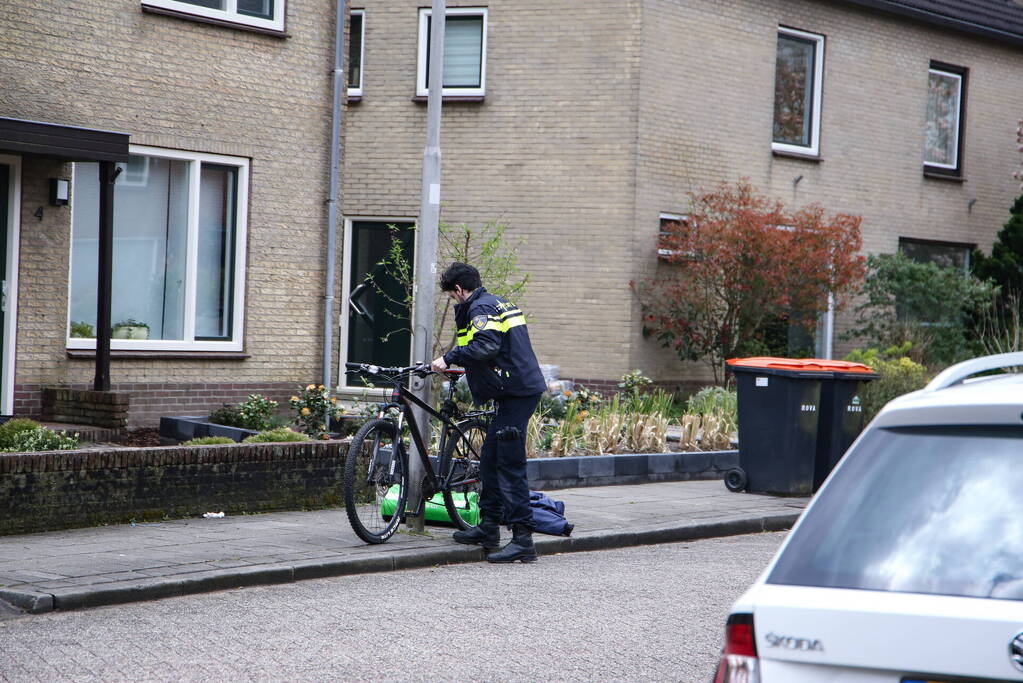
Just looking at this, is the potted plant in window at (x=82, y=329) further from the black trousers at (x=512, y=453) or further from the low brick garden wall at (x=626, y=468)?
the black trousers at (x=512, y=453)

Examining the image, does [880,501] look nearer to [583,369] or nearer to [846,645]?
[846,645]

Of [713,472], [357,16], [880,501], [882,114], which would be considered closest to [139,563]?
[880,501]

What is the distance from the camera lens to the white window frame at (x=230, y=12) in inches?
482

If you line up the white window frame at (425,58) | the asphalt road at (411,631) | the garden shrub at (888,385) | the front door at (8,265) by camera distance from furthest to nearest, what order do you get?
the white window frame at (425,58) → the garden shrub at (888,385) → the front door at (8,265) → the asphalt road at (411,631)

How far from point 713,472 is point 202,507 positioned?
18.2 feet

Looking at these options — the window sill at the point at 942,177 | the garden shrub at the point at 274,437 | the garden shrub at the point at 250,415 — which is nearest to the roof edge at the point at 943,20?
the window sill at the point at 942,177

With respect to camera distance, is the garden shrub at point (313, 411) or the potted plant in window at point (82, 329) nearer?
the garden shrub at point (313, 411)

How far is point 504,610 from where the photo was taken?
23.0 feet

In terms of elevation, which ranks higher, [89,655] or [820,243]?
[820,243]

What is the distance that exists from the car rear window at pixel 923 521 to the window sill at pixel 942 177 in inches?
773

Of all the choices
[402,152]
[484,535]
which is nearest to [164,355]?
[484,535]

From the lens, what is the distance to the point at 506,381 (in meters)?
8.42

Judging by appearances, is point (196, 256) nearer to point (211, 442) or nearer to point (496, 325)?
point (211, 442)

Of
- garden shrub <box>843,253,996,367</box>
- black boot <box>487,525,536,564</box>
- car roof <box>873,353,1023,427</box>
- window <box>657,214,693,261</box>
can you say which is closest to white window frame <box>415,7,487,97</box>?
window <box>657,214,693,261</box>
